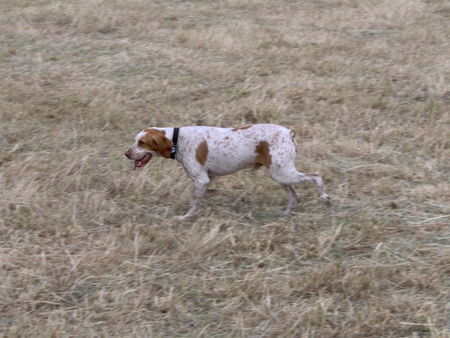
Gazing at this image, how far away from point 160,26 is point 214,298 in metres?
6.33

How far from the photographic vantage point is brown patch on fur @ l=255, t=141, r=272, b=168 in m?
4.71

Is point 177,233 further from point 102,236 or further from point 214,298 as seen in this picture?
point 214,298

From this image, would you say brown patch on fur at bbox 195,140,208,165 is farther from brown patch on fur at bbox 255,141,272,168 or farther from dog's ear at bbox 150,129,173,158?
brown patch on fur at bbox 255,141,272,168

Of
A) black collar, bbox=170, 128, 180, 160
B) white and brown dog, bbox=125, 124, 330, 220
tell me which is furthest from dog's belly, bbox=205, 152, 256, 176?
black collar, bbox=170, 128, 180, 160

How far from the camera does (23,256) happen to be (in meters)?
4.22

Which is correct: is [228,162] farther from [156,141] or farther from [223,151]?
[156,141]

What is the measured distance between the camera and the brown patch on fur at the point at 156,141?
4738 mm

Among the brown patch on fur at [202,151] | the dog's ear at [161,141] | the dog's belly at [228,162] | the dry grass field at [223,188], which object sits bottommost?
the dry grass field at [223,188]

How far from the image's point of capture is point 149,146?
4.77 meters

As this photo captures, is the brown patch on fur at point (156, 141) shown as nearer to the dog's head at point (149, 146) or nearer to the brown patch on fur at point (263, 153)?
the dog's head at point (149, 146)

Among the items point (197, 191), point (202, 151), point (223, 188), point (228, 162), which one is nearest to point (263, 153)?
point (228, 162)

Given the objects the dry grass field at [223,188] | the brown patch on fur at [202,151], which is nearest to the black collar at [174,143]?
the brown patch on fur at [202,151]

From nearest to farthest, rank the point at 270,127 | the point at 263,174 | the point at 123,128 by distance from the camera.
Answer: the point at 270,127 < the point at 263,174 < the point at 123,128

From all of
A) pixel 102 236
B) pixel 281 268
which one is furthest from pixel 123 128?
pixel 281 268
